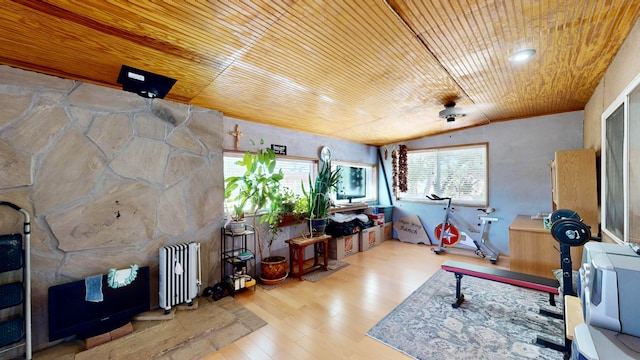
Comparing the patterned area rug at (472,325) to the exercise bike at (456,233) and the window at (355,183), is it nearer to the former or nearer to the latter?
the exercise bike at (456,233)

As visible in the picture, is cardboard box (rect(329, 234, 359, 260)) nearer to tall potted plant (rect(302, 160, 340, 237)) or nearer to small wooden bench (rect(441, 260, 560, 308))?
tall potted plant (rect(302, 160, 340, 237))

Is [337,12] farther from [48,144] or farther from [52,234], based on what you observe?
[52,234]

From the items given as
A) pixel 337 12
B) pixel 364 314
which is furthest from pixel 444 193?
pixel 337 12

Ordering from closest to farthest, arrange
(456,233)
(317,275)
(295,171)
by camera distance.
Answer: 1. (317,275)
2. (295,171)
3. (456,233)

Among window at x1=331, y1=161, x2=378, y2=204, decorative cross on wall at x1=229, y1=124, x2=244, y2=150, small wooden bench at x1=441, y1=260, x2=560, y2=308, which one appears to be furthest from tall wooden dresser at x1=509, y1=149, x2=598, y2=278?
decorative cross on wall at x1=229, y1=124, x2=244, y2=150

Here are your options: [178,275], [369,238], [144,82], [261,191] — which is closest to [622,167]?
[261,191]

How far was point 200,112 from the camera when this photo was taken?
3.21m

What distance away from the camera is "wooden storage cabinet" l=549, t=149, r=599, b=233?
2771 mm

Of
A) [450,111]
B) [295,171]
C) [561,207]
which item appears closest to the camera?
[561,207]

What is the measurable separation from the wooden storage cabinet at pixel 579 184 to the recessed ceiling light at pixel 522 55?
165 centimetres

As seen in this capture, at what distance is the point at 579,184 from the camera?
2857 mm

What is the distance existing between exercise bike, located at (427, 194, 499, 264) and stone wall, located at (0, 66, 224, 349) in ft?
14.5

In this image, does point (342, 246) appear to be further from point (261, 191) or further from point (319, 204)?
point (261, 191)

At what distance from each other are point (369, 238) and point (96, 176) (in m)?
4.53
